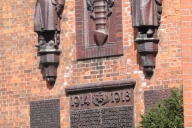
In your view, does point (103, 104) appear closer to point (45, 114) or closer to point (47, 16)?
point (45, 114)

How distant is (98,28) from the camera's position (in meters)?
18.6

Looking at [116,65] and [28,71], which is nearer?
[116,65]

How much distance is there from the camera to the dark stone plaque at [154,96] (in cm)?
1730

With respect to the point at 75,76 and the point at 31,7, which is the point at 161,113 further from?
the point at 31,7

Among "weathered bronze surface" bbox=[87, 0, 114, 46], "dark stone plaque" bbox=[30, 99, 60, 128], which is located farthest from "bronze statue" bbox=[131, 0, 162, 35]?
"dark stone plaque" bbox=[30, 99, 60, 128]

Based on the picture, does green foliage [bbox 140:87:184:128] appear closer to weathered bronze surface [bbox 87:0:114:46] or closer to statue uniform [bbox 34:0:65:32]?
weathered bronze surface [bbox 87:0:114:46]

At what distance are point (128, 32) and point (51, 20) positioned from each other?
76.3 inches

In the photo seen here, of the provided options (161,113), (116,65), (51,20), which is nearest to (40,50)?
(51,20)

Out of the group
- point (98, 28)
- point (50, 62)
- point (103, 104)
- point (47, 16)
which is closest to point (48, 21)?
point (47, 16)

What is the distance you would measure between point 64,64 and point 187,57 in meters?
7.55

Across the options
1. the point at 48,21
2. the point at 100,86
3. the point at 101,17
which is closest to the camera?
the point at 100,86

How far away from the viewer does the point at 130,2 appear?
18.1 m

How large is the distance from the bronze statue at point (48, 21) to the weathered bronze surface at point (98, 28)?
1.48 ft

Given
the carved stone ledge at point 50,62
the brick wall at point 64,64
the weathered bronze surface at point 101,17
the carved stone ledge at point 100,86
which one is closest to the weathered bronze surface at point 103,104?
the carved stone ledge at point 100,86
